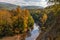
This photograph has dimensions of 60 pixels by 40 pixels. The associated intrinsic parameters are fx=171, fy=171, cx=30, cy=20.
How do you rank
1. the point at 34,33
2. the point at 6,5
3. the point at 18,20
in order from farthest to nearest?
the point at 18,20
the point at 6,5
the point at 34,33

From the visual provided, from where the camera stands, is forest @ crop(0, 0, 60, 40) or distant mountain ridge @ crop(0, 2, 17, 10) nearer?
forest @ crop(0, 0, 60, 40)

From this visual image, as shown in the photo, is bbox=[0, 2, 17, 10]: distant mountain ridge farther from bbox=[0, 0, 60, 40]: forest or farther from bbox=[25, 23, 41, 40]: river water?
bbox=[25, 23, 41, 40]: river water

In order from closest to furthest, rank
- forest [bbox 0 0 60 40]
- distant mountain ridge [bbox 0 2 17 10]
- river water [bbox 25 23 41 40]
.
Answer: river water [bbox 25 23 41 40] < forest [bbox 0 0 60 40] < distant mountain ridge [bbox 0 2 17 10]

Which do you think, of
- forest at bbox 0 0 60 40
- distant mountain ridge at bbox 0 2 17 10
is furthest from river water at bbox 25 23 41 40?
distant mountain ridge at bbox 0 2 17 10

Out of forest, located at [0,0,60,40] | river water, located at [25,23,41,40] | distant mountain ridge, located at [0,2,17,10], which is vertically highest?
distant mountain ridge, located at [0,2,17,10]

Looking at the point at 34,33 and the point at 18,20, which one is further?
the point at 18,20

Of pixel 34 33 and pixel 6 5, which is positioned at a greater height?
pixel 6 5

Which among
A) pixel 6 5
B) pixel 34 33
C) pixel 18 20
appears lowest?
pixel 34 33

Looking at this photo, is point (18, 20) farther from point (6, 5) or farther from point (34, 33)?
point (34, 33)

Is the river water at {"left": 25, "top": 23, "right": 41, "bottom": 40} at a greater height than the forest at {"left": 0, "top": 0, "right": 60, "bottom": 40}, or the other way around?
the forest at {"left": 0, "top": 0, "right": 60, "bottom": 40}

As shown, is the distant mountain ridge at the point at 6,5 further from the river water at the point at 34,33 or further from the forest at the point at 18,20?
the river water at the point at 34,33

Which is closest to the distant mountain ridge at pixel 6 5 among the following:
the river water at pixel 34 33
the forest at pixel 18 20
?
the forest at pixel 18 20

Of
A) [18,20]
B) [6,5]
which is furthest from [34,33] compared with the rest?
[6,5]

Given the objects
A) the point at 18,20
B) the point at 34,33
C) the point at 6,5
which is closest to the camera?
the point at 34,33
